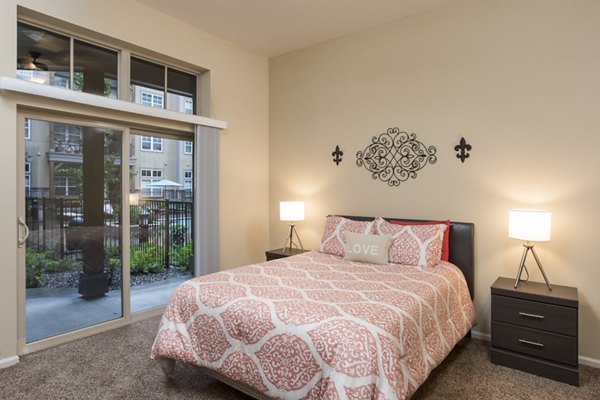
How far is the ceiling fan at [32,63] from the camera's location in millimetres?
2744

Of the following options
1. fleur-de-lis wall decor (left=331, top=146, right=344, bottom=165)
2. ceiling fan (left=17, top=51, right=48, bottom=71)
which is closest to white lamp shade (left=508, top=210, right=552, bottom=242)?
fleur-de-lis wall decor (left=331, top=146, right=344, bottom=165)

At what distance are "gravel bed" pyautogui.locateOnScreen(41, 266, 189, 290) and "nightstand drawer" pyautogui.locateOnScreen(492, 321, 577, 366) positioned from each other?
310 cm

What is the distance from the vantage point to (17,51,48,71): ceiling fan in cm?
274

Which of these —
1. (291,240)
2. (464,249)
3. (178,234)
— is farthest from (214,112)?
(464,249)

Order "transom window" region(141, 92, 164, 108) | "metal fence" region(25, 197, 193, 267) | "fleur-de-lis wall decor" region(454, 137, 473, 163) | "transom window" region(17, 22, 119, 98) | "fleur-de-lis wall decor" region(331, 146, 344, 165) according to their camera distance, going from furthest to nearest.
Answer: "fleur-de-lis wall decor" region(331, 146, 344, 165) → "transom window" region(141, 92, 164, 108) → "fleur-de-lis wall decor" region(454, 137, 473, 163) → "metal fence" region(25, 197, 193, 267) → "transom window" region(17, 22, 119, 98)

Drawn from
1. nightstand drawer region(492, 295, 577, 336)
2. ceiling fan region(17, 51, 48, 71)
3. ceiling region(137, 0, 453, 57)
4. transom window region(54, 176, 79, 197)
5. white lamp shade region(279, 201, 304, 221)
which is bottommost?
nightstand drawer region(492, 295, 577, 336)

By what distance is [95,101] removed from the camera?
115 inches

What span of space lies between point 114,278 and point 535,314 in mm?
3526

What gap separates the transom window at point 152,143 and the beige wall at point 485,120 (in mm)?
1715

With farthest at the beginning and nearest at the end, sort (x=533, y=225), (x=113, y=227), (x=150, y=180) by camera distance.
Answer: (x=150, y=180)
(x=113, y=227)
(x=533, y=225)

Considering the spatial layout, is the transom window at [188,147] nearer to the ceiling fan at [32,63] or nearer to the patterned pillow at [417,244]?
the ceiling fan at [32,63]

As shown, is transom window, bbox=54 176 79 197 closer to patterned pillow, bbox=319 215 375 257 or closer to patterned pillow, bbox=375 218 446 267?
patterned pillow, bbox=319 215 375 257

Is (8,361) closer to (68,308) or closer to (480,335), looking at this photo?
(68,308)

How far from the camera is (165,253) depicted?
3793mm
